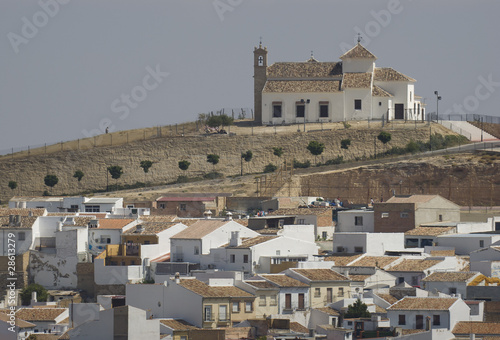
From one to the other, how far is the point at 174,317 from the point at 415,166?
34.9 meters

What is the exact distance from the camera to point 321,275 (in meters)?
41.5

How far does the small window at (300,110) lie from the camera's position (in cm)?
8025

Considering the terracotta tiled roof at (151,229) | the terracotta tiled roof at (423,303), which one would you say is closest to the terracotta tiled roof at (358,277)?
the terracotta tiled roof at (423,303)

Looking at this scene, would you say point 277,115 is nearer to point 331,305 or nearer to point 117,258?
point 117,258

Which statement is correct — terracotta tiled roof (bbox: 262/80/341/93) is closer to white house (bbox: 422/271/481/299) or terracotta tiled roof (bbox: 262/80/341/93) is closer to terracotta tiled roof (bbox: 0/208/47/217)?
terracotta tiled roof (bbox: 0/208/47/217)

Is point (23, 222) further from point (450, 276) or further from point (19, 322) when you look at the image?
point (450, 276)

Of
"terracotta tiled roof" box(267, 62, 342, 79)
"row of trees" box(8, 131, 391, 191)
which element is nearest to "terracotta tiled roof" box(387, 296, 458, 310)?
"row of trees" box(8, 131, 391, 191)

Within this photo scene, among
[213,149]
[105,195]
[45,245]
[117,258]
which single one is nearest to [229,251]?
[117,258]

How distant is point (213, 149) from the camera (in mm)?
79438

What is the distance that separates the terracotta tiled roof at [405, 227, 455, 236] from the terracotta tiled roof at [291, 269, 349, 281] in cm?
970

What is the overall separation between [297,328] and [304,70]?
46.3 meters

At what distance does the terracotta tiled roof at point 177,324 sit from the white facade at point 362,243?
11.8m

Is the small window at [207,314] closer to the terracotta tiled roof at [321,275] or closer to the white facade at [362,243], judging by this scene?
the terracotta tiled roof at [321,275]

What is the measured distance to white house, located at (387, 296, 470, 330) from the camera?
1426 inches
